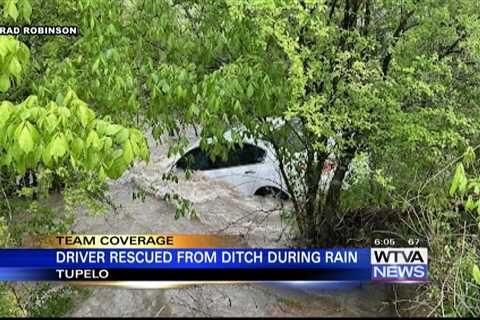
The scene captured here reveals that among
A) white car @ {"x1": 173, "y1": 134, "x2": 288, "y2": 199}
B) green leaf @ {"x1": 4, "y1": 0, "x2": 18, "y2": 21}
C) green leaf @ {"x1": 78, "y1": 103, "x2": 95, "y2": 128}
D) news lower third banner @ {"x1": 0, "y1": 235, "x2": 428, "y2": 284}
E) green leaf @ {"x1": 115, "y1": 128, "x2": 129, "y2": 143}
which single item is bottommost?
news lower third banner @ {"x1": 0, "y1": 235, "x2": 428, "y2": 284}

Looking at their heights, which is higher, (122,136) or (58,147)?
(122,136)

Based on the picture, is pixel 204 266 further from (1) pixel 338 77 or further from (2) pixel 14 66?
(2) pixel 14 66

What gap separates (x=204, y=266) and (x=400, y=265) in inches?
72.5

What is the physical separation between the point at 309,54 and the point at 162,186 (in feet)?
19.5

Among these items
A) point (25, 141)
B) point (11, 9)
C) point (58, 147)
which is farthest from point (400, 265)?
point (11, 9)

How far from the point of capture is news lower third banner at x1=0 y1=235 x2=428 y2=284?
5.30 metres

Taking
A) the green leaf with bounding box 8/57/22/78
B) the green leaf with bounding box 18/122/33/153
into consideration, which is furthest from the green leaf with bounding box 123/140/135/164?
the green leaf with bounding box 8/57/22/78

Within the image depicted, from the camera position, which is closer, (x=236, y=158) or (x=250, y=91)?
(x=250, y=91)

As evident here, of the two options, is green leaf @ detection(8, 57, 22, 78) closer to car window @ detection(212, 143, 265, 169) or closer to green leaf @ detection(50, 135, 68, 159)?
green leaf @ detection(50, 135, 68, 159)

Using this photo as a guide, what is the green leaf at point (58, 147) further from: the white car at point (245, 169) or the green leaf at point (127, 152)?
the white car at point (245, 169)

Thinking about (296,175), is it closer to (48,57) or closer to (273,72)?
(273,72)

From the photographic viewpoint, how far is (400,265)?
216 inches

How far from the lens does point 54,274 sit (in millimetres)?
5441

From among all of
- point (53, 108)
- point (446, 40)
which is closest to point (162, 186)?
point (446, 40)
